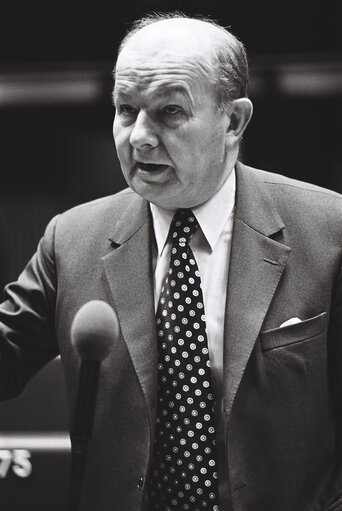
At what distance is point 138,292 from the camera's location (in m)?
1.36

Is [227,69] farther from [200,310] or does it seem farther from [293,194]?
[200,310]

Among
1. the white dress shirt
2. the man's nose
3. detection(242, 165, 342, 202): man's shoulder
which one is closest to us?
the man's nose

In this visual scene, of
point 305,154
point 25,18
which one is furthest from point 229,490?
point 305,154

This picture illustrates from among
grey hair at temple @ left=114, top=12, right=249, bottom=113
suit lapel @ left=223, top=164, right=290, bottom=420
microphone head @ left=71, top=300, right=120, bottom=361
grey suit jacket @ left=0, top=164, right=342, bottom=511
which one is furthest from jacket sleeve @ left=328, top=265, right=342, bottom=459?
microphone head @ left=71, top=300, right=120, bottom=361

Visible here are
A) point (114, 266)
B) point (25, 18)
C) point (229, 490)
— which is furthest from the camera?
point (25, 18)

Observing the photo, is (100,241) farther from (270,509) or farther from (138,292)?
(270,509)

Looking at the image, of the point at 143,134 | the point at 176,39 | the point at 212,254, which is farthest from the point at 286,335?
the point at 176,39

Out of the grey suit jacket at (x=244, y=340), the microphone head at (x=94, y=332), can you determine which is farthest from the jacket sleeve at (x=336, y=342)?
the microphone head at (x=94, y=332)

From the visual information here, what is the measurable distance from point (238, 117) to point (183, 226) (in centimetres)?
23

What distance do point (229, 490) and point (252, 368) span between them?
0.69 feet

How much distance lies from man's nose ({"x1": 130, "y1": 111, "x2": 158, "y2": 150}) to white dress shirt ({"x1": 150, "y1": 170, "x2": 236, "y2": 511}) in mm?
198

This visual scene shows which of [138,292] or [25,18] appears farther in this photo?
[25,18]

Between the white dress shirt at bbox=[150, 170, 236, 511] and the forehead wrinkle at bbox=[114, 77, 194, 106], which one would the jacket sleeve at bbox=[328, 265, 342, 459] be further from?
the forehead wrinkle at bbox=[114, 77, 194, 106]

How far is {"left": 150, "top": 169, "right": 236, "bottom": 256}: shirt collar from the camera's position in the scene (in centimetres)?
138
